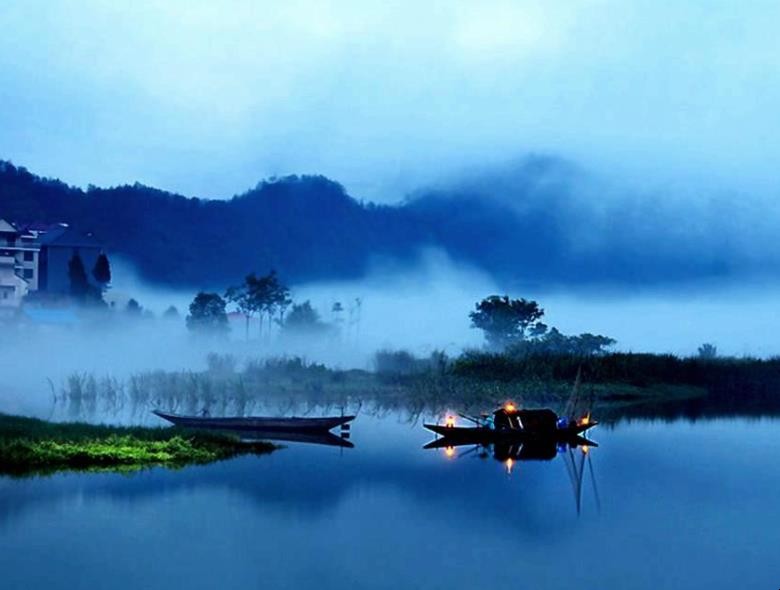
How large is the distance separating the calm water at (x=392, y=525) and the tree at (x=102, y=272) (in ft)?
68.3

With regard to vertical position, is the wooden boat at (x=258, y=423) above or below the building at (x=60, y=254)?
below

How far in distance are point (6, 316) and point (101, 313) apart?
20.2 ft

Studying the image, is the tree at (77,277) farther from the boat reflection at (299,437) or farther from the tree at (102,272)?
the boat reflection at (299,437)

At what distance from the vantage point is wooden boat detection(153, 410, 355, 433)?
949 inches

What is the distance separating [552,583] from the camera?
13406 mm

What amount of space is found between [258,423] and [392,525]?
838cm

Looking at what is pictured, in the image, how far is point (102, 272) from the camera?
41.5 metres

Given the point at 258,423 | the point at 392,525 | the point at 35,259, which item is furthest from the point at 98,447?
the point at 35,259

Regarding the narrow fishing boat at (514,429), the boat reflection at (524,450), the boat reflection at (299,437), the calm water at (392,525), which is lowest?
the calm water at (392,525)

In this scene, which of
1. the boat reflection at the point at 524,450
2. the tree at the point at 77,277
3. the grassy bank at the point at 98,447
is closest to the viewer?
the grassy bank at the point at 98,447

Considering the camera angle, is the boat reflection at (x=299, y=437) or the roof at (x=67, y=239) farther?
the roof at (x=67, y=239)

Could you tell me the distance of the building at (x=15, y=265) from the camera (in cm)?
3603

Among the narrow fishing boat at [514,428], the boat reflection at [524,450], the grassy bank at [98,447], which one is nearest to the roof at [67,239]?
the grassy bank at [98,447]

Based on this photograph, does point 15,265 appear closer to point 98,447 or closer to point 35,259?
point 35,259
